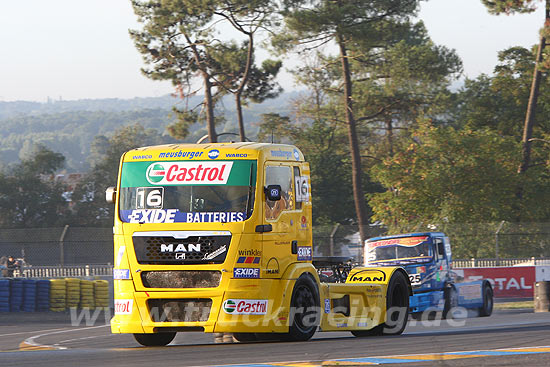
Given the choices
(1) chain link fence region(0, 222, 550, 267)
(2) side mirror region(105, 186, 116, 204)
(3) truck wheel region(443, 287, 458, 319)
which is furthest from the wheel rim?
(1) chain link fence region(0, 222, 550, 267)

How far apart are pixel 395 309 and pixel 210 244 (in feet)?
14.6

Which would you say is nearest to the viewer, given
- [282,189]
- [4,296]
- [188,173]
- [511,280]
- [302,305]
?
[188,173]

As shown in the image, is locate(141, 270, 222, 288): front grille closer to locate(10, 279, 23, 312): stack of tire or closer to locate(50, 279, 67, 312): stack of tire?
locate(10, 279, 23, 312): stack of tire

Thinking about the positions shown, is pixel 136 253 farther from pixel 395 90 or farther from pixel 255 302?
pixel 395 90

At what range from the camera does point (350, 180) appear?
67938mm

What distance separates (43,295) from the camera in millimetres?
28141

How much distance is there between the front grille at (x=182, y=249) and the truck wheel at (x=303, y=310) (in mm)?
1327

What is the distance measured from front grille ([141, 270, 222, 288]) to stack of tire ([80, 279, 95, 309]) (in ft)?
56.0

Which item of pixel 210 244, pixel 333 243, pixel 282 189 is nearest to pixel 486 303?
pixel 333 243

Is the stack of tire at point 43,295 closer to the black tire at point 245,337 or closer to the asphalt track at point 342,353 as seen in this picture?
the asphalt track at point 342,353

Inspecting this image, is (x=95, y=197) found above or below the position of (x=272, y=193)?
above

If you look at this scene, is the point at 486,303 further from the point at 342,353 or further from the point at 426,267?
the point at 342,353

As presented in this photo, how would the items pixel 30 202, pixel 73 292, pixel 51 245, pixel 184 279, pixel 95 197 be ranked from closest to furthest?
pixel 184 279, pixel 73 292, pixel 51 245, pixel 30 202, pixel 95 197

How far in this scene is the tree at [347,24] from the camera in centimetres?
4862
